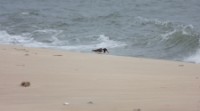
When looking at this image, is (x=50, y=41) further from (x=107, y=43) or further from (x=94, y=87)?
(x=94, y=87)

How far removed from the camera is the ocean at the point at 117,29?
12.8 metres

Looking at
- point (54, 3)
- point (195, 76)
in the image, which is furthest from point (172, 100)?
point (54, 3)

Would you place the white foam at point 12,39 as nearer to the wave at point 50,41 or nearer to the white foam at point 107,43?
the wave at point 50,41

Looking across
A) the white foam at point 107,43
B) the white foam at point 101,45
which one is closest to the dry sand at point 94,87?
the white foam at point 101,45

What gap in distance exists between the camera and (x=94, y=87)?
17.4 feet

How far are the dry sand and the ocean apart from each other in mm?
4053

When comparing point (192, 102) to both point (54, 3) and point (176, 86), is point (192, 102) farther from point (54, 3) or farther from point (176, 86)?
point (54, 3)

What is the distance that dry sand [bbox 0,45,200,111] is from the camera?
14.7 feet

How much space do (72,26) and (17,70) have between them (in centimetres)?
1227

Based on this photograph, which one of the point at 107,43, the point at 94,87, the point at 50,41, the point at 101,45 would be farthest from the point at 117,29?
the point at 94,87

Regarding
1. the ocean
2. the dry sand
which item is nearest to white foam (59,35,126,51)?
the ocean

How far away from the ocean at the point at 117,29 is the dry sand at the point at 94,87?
4053 mm

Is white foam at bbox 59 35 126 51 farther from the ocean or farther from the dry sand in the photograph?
the dry sand

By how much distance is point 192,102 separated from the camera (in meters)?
4.71
